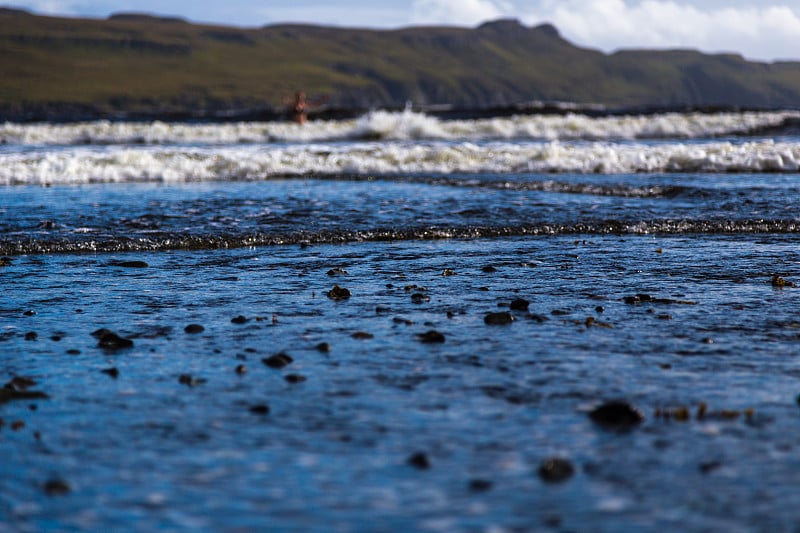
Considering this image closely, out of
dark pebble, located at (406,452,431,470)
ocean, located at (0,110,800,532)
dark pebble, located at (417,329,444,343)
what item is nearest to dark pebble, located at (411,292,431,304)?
ocean, located at (0,110,800,532)

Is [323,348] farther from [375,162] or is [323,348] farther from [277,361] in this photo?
[375,162]

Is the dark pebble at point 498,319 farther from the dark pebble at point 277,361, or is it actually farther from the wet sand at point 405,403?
the dark pebble at point 277,361

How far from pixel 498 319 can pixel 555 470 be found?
2682 millimetres

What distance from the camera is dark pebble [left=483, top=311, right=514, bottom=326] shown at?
246 inches

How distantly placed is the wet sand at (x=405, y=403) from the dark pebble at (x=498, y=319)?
0.03 metres

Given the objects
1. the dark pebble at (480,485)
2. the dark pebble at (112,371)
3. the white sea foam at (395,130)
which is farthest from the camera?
the white sea foam at (395,130)

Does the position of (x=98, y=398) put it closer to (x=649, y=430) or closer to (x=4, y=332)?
(x=4, y=332)

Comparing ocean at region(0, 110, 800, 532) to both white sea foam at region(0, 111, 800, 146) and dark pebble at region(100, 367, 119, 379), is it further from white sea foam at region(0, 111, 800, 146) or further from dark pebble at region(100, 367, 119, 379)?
white sea foam at region(0, 111, 800, 146)

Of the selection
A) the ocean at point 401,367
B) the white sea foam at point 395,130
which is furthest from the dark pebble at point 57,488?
the white sea foam at point 395,130

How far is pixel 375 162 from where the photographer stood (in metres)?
20.8

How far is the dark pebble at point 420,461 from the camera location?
147 inches

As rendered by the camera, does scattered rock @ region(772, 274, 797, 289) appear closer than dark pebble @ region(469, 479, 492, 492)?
No

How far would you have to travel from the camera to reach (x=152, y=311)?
6.96 metres

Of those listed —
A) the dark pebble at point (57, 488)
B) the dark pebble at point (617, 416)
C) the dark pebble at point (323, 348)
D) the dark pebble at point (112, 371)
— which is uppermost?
the dark pebble at point (323, 348)
